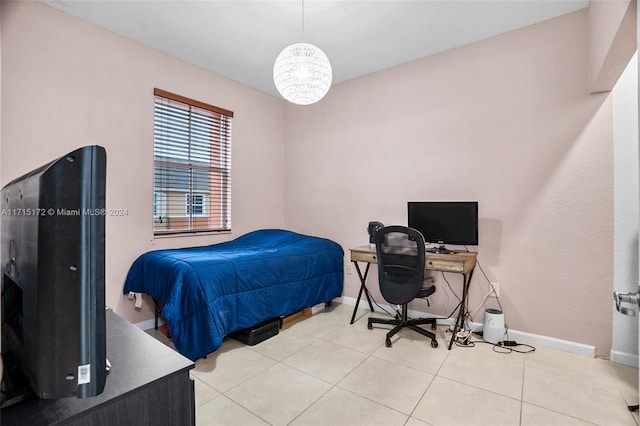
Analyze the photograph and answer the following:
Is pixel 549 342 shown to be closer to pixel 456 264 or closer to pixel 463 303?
pixel 463 303

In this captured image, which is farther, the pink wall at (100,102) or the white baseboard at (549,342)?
the white baseboard at (549,342)

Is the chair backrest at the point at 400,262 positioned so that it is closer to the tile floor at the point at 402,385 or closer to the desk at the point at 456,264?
the desk at the point at 456,264

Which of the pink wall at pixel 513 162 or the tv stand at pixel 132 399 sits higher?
the pink wall at pixel 513 162

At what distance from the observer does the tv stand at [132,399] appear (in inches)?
22.9

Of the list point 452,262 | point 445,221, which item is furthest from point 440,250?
point 452,262

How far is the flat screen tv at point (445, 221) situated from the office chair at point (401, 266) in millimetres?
504

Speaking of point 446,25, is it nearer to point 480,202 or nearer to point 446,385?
point 480,202

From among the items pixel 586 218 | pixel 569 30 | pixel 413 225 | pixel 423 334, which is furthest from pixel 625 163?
pixel 423 334

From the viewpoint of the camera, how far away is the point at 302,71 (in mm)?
2178

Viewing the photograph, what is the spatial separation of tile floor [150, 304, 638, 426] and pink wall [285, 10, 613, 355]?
0.50m

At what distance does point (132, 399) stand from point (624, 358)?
3.22 metres

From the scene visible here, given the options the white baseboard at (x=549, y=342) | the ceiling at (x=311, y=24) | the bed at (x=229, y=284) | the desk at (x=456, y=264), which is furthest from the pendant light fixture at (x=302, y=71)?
the white baseboard at (x=549, y=342)

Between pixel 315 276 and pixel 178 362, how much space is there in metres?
2.60

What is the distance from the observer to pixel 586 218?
2475 mm
